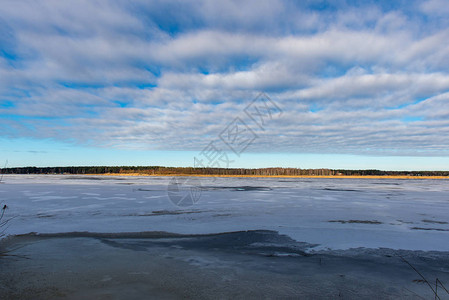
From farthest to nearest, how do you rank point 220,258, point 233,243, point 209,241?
point 209,241
point 233,243
point 220,258

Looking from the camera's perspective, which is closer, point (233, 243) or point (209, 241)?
point (233, 243)

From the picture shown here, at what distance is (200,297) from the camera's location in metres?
3.36

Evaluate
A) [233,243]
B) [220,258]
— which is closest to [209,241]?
[233,243]

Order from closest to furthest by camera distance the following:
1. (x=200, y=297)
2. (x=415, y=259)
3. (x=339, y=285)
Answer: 1. (x=200, y=297)
2. (x=339, y=285)
3. (x=415, y=259)

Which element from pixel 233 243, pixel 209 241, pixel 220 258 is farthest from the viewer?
pixel 209 241

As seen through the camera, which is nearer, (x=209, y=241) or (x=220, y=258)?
(x=220, y=258)

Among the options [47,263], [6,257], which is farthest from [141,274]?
[6,257]

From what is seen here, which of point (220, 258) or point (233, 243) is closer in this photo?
point (220, 258)

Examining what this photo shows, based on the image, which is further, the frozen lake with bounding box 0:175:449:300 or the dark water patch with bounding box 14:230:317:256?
the dark water patch with bounding box 14:230:317:256

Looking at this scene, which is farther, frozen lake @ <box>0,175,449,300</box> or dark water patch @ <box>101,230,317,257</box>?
dark water patch @ <box>101,230,317,257</box>

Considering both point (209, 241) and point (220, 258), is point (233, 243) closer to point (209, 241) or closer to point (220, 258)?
point (209, 241)

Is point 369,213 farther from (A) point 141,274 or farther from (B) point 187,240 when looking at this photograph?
(A) point 141,274

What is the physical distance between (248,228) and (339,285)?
3792mm

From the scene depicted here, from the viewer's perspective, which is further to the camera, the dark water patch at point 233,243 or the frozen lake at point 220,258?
the dark water patch at point 233,243
